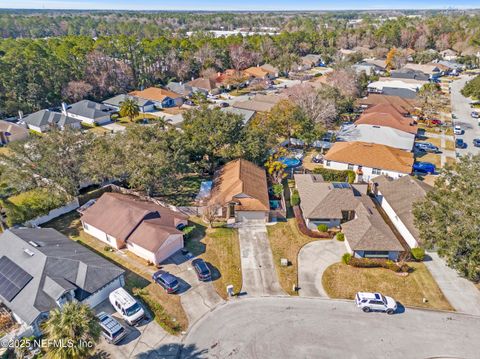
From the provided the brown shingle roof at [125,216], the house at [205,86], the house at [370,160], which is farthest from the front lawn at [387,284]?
the house at [205,86]

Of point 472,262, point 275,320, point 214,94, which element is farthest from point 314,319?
point 214,94

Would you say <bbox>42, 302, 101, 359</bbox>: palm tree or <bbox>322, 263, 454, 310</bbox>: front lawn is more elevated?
<bbox>42, 302, 101, 359</bbox>: palm tree

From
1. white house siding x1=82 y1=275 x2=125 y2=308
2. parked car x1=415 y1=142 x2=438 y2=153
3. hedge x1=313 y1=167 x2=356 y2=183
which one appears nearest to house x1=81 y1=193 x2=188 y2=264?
white house siding x1=82 y1=275 x2=125 y2=308

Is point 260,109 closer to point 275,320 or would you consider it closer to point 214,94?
point 214,94

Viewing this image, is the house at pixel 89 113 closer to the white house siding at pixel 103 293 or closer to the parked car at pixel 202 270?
the white house siding at pixel 103 293

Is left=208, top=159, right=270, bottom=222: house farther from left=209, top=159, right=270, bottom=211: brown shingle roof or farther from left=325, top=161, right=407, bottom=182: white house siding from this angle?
left=325, top=161, right=407, bottom=182: white house siding

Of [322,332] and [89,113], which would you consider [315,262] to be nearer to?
[322,332]
